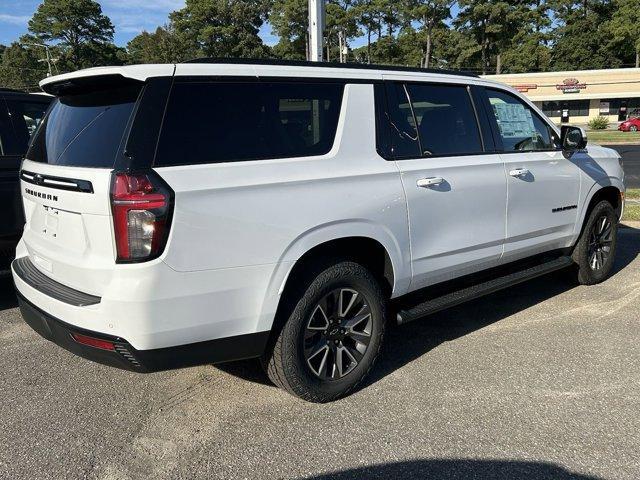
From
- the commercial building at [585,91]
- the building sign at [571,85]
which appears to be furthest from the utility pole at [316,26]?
the building sign at [571,85]

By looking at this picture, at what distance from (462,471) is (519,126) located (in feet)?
9.74

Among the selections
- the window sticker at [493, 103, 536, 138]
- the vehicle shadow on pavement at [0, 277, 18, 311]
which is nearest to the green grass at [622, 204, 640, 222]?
the window sticker at [493, 103, 536, 138]

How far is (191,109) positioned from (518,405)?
2.48 meters

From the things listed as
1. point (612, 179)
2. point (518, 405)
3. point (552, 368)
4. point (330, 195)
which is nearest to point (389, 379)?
point (518, 405)

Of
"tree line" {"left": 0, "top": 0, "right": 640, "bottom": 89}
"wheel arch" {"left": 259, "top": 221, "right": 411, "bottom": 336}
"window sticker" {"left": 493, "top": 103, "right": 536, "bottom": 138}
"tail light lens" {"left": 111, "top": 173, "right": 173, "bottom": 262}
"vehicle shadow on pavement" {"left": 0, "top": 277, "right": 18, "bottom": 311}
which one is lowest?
"vehicle shadow on pavement" {"left": 0, "top": 277, "right": 18, "bottom": 311}

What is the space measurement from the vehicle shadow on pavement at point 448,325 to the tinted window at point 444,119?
56.4 inches

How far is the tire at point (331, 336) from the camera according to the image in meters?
3.08

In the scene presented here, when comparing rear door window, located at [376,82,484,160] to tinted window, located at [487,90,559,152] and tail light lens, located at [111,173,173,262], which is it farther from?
tail light lens, located at [111,173,173,262]

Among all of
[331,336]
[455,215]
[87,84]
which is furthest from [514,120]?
[87,84]

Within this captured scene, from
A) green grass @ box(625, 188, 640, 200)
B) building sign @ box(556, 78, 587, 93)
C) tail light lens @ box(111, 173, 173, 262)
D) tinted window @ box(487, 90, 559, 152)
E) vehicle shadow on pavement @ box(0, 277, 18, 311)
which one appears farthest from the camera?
building sign @ box(556, 78, 587, 93)

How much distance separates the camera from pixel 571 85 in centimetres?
5903

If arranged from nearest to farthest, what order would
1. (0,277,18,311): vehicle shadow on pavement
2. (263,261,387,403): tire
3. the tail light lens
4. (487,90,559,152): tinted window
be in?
the tail light lens < (263,261,387,403): tire < (487,90,559,152): tinted window < (0,277,18,311): vehicle shadow on pavement

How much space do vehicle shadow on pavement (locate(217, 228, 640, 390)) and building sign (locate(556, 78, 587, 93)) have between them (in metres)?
60.0

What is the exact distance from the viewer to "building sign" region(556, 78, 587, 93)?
5903 centimetres
